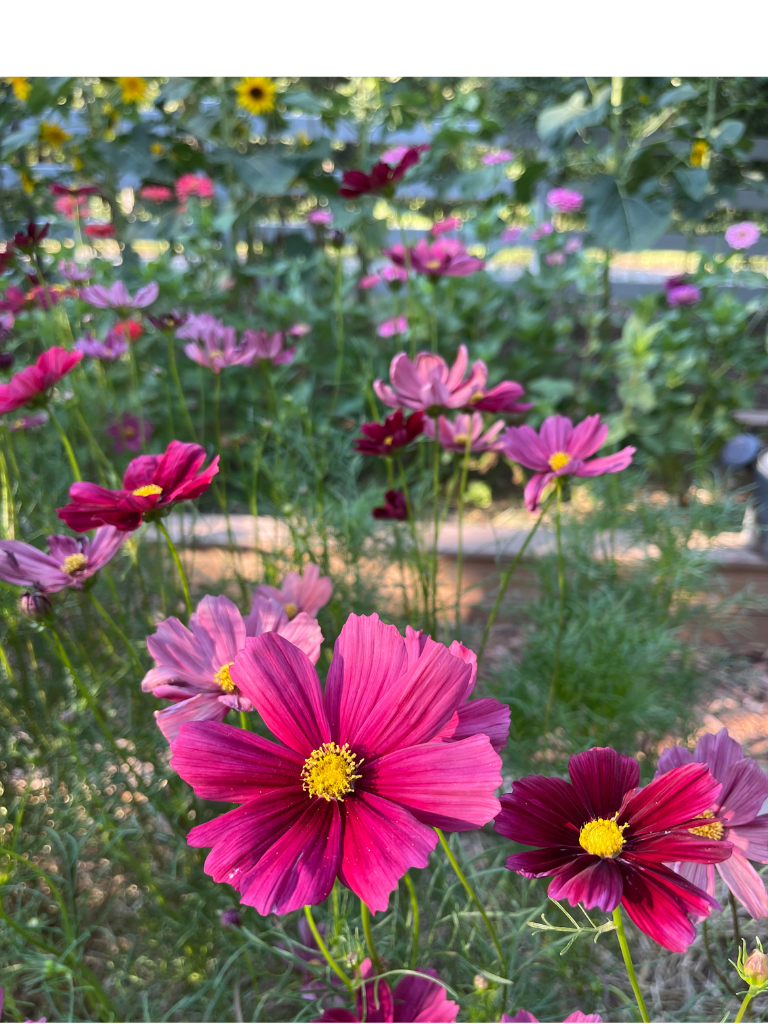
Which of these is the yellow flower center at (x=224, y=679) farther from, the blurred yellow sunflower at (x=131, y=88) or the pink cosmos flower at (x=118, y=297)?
the blurred yellow sunflower at (x=131, y=88)

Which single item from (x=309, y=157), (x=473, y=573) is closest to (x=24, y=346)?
(x=309, y=157)

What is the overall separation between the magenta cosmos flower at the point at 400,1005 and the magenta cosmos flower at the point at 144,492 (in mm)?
305

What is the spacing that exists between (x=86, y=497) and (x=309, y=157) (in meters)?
1.58

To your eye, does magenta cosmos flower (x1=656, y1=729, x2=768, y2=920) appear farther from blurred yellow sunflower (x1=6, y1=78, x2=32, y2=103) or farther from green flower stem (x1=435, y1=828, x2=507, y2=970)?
blurred yellow sunflower (x1=6, y1=78, x2=32, y2=103)

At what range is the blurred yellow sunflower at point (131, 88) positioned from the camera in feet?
5.85

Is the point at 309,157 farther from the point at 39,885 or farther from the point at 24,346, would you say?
the point at 39,885

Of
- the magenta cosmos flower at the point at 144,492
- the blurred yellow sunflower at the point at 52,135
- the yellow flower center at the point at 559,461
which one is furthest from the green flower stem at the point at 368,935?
the blurred yellow sunflower at the point at 52,135

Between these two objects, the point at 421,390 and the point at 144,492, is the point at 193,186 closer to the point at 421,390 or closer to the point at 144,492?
the point at 421,390

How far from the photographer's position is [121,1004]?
643 millimetres

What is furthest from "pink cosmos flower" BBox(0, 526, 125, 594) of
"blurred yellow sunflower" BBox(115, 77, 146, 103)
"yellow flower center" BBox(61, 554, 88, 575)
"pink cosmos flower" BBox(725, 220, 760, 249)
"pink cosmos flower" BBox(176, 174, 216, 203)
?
"pink cosmos flower" BBox(725, 220, 760, 249)

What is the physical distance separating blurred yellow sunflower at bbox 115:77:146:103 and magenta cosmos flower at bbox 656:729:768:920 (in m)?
2.00

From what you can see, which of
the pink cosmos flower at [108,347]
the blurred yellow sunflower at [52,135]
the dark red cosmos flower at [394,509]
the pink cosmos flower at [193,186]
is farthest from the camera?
the pink cosmos flower at [193,186]

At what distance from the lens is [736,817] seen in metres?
0.39

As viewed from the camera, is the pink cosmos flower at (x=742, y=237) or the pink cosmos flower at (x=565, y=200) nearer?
→ the pink cosmos flower at (x=742, y=237)
